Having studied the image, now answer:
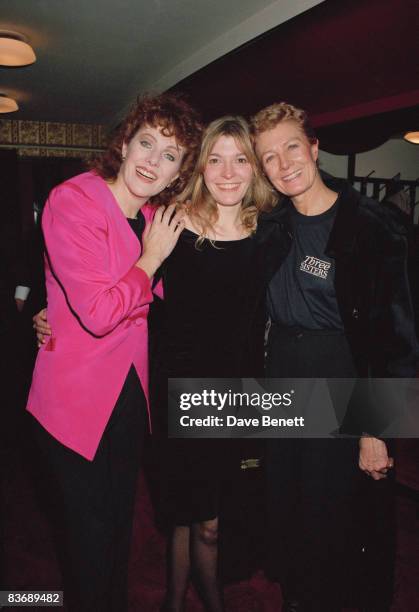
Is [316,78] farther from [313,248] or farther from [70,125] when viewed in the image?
[70,125]

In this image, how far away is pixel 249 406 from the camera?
1597 mm

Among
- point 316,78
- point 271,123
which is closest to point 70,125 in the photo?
point 316,78

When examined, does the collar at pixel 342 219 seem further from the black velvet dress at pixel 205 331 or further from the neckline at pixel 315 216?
the black velvet dress at pixel 205 331

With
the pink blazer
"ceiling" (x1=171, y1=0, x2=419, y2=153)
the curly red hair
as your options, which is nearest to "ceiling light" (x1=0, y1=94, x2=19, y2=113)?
"ceiling" (x1=171, y1=0, x2=419, y2=153)

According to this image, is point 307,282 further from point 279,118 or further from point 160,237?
point 279,118

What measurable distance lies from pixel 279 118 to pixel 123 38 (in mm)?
3407

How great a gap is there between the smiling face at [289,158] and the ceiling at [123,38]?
2.06m

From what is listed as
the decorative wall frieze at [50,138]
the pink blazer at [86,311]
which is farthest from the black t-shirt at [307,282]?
the decorative wall frieze at [50,138]

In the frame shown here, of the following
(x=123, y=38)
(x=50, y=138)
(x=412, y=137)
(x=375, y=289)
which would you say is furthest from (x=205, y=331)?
(x=50, y=138)

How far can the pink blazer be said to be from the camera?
118 centimetres

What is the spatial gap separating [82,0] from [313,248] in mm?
3228

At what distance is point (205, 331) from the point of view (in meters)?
1.48

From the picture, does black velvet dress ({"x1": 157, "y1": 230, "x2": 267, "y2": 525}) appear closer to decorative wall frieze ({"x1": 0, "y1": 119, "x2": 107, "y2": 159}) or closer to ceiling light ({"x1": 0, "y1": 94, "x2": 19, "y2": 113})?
ceiling light ({"x1": 0, "y1": 94, "x2": 19, "y2": 113})

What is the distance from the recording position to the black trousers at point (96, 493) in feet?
4.25
